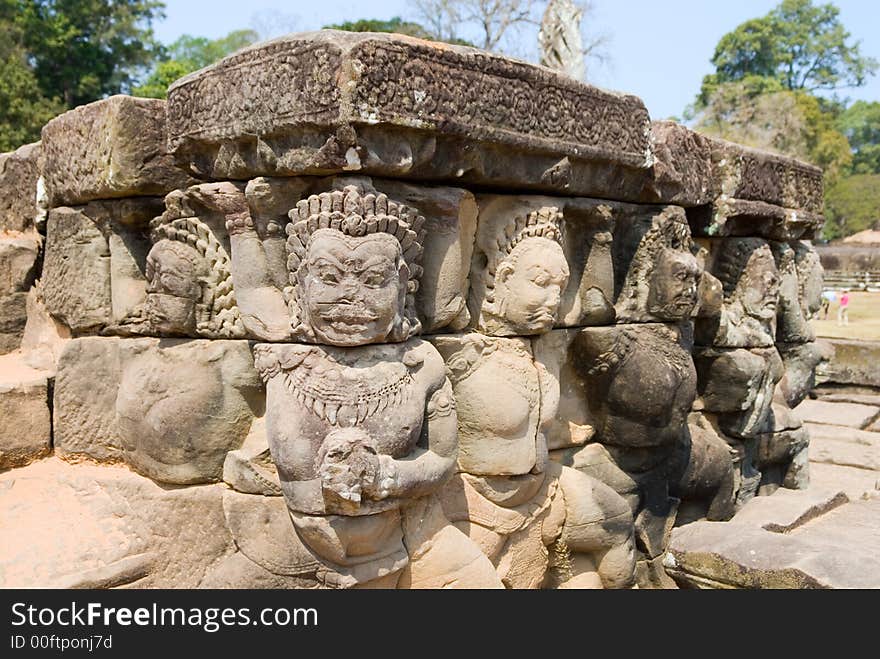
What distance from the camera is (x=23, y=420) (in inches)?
126

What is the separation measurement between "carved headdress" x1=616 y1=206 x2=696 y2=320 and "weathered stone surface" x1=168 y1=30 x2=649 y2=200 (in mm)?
696

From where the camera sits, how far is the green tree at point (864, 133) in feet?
159

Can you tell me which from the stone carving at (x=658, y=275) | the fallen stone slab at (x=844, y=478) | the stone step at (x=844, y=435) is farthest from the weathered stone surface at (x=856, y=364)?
the stone carving at (x=658, y=275)

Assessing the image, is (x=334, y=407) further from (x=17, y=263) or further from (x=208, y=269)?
(x=17, y=263)

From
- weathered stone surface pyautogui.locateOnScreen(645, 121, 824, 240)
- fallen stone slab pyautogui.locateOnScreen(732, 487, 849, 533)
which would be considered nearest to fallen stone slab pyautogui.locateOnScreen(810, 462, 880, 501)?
fallen stone slab pyautogui.locateOnScreen(732, 487, 849, 533)

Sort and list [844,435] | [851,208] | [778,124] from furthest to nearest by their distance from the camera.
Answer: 1. [851,208]
2. [778,124]
3. [844,435]

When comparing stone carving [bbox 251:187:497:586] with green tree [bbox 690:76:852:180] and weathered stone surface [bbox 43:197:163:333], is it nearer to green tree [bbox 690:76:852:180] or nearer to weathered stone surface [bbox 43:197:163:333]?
weathered stone surface [bbox 43:197:163:333]

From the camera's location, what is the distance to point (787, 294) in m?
4.79

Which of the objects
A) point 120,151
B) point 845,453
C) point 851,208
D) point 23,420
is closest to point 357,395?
point 120,151

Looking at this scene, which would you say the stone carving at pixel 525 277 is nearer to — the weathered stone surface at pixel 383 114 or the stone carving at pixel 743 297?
the weathered stone surface at pixel 383 114

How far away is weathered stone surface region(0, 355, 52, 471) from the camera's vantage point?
3.16 m

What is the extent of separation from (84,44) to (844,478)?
62.3ft
